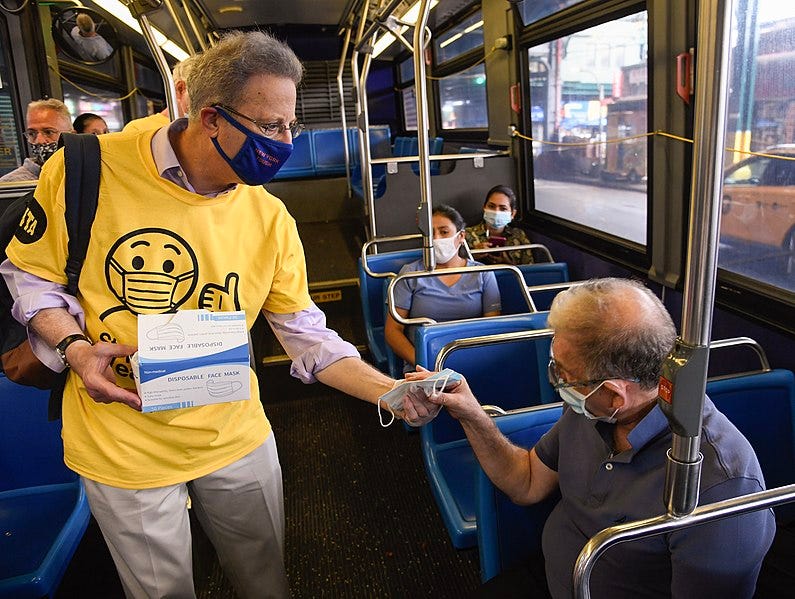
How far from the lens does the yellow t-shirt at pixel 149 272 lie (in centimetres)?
127

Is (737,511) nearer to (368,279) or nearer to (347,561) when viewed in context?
(347,561)

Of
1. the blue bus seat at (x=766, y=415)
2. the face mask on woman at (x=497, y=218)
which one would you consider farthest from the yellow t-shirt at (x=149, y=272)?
the face mask on woman at (x=497, y=218)

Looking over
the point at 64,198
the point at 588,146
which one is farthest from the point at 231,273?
the point at 588,146

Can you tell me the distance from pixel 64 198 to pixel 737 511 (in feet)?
4.20

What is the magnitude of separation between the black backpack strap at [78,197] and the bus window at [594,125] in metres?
2.69

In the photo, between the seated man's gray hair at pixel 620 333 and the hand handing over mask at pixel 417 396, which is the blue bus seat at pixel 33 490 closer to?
the hand handing over mask at pixel 417 396

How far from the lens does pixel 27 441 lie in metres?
2.12

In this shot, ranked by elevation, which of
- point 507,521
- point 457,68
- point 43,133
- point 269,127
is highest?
point 457,68

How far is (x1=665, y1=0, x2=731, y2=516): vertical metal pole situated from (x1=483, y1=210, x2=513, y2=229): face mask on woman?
3.51m

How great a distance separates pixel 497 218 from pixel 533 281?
2.75ft

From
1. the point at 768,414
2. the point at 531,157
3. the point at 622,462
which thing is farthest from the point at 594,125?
the point at 622,462

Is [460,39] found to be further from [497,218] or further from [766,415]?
[766,415]

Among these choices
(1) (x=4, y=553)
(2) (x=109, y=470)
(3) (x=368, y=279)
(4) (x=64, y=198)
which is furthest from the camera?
(3) (x=368, y=279)

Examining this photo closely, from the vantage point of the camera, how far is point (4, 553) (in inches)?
74.7
